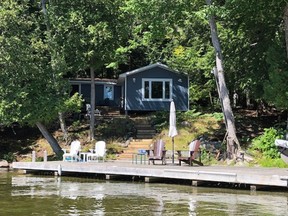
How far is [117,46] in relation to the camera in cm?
2794

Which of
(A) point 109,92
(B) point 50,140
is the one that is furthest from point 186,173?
(A) point 109,92

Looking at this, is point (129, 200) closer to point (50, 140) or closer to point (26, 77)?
point (26, 77)

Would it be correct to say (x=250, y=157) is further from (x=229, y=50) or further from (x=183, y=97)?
(x=183, y=97)

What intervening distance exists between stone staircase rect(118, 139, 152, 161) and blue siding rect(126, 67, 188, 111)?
5.82m

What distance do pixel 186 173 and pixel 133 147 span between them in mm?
9078

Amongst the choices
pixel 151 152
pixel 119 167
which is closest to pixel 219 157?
pixel 151 152

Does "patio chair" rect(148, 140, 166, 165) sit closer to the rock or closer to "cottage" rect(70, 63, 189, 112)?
the rock

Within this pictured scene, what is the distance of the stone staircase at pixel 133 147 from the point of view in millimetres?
24078

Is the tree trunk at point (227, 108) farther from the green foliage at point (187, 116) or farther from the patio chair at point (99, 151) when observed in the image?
the green foliage at point (187, 116)

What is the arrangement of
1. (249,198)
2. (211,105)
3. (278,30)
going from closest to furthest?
(249,198) → (278,30) → (211,105)

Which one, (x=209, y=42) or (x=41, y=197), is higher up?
(x=209, y=42)

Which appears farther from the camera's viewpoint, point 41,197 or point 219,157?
point 219,157

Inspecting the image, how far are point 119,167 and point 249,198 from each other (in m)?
5.66

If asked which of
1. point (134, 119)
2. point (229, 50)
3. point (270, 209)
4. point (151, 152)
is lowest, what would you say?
point (270, 209)
